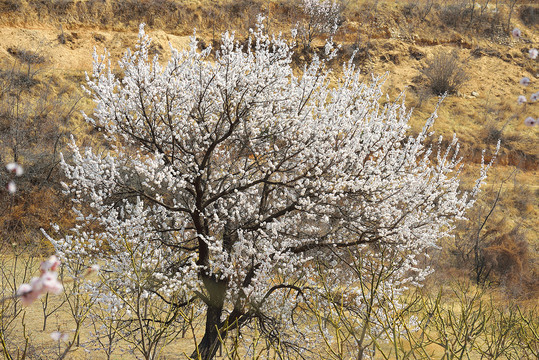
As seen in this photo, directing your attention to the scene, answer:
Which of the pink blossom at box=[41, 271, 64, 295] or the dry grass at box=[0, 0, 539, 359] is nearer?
the pink blossom at box=[41, 271, 64, 295]

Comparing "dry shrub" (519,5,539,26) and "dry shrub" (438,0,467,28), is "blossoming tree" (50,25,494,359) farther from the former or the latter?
"dry shrub" (519,5,539,26)

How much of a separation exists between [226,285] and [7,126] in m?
17.7

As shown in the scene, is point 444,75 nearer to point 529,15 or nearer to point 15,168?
point 529,15

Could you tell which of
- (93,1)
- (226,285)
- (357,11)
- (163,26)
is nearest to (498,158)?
(357,11)

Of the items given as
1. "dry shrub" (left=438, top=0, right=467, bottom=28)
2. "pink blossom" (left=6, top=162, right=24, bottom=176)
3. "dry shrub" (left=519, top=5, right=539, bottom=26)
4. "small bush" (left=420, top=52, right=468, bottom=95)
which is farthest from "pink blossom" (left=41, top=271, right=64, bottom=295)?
"dry shrub" (left=519, top=5, right=539, bottom=26)

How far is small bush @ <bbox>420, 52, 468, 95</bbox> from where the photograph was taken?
98.7ft

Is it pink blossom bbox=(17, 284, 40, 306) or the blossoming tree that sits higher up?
pink blossom bbox=(17, 284, 40, 306)

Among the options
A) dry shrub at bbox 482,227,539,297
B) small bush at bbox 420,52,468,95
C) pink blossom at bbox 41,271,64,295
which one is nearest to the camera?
pink blossom at bbox 41,271,64,295

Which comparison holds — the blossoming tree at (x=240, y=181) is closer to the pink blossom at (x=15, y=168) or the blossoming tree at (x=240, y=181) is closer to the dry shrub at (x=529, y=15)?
the pink blossom at (x=15, y=168)

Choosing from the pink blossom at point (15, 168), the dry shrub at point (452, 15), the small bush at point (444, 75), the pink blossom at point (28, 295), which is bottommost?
the small bush at point (444, 75)

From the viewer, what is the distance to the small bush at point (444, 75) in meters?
30.1

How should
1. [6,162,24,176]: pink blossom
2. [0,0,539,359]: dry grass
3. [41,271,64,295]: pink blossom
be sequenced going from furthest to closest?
[0,0,539,359]: dry grass, [6,162,24,176]: pink blossom, [41,271,64,295]: pink blossom

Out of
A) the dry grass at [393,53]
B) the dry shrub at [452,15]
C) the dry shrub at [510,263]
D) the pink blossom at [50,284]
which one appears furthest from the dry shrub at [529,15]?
the pink blossom at [50,284]

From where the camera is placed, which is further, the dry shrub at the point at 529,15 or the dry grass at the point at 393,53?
the dry shrub at the point at 529,15
